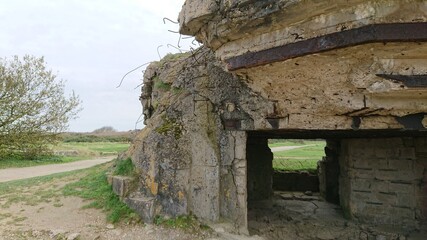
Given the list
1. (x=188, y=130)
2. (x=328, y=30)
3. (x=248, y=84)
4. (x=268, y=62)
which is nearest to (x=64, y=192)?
(x=188, y=130)

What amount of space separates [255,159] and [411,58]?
601 cm

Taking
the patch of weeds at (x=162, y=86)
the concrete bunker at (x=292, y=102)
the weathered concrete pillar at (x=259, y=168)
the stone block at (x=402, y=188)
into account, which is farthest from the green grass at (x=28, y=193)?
the stone block at (x=402, y=188)

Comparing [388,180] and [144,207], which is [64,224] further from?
[388,180]

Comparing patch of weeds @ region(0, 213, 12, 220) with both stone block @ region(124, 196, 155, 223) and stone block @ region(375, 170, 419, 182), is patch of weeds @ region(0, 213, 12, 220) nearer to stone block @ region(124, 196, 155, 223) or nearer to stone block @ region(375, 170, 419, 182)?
stone block @ region(124, 196, 155, 223)

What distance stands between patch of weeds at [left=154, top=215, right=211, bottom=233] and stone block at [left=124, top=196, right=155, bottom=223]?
0.10 m

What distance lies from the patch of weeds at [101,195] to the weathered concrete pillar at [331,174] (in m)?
5.60

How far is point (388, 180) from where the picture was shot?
615 centimetres

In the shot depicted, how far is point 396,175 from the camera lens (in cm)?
609

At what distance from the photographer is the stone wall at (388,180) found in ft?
19.7

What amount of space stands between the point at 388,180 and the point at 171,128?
422cm

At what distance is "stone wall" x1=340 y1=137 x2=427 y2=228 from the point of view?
19.7 feet

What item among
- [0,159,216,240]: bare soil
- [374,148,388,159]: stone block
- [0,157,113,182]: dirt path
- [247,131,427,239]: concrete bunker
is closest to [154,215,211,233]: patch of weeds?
[0,159,216,240]: bare soil

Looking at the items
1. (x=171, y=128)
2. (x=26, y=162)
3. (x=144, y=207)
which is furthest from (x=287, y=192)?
(x=26, y=162)

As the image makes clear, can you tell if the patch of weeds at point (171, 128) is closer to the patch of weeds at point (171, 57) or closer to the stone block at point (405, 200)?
the patch of weeds at point (171, 57)
